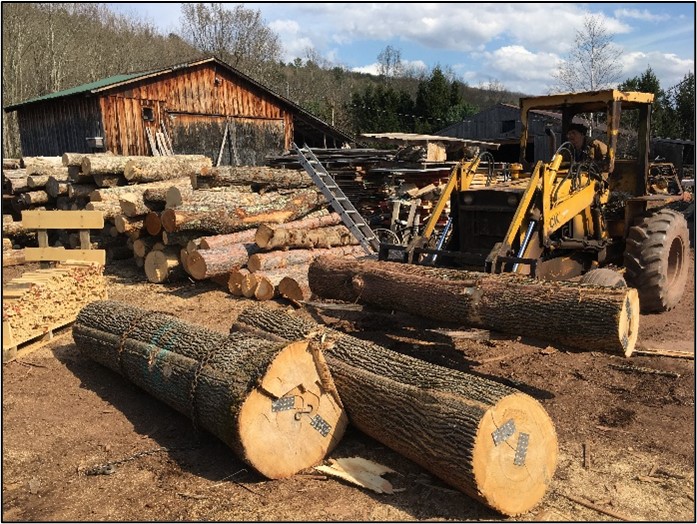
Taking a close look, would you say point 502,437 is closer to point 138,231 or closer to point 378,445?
point 378,445

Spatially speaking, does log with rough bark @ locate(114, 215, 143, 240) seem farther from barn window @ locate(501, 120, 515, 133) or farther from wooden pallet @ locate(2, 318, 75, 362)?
barn window @ locate(501, 120, 515, 133)

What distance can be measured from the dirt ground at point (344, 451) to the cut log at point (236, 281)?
10.2 feet

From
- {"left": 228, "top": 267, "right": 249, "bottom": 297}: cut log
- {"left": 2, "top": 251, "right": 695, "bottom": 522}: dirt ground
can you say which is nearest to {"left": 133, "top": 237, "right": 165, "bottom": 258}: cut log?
{"left": 228, "top": 267, "right": 249, "bottom": 297}: cut log

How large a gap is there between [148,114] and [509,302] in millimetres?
15863

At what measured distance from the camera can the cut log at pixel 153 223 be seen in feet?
36.5

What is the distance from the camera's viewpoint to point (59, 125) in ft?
62.7

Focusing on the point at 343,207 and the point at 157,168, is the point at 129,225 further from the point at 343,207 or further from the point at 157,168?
the point at 343,207

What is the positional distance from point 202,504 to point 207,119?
17505 mm

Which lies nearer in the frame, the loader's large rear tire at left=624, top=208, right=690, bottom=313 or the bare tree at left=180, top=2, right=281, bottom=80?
the loader's large rear tire at left=624, top=208, right=690, bottom=313

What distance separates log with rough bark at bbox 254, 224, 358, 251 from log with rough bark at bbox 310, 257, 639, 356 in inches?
147

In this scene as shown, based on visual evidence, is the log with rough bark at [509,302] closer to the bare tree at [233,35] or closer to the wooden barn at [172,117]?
the wooden barn at [172,117]

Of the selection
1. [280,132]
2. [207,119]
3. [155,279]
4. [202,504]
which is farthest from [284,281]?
[280,132]

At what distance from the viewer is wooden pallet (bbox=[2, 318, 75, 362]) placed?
277 inches

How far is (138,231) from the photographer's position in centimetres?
1177
